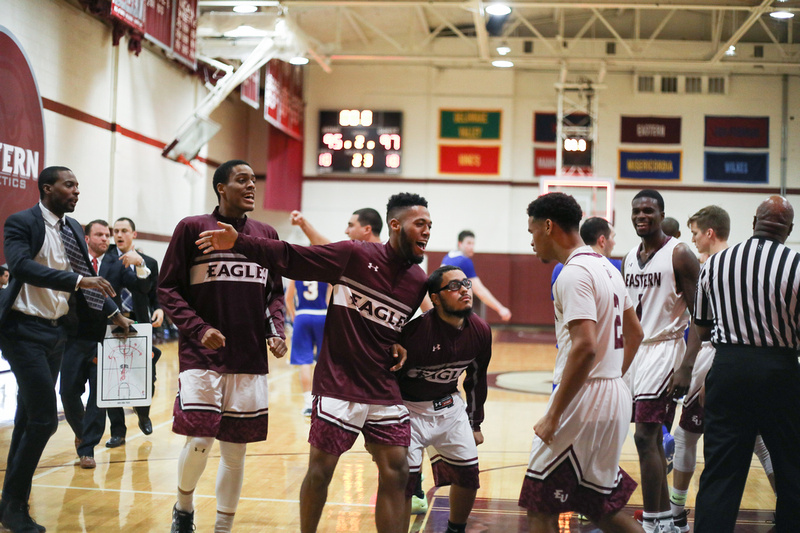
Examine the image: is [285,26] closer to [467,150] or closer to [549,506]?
[467,150]

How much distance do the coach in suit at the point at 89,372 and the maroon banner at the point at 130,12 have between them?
5028mm

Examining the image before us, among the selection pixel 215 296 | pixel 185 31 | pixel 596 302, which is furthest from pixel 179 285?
pixel 185 31

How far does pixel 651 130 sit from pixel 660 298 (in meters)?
16.1

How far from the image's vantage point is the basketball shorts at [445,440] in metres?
3.89

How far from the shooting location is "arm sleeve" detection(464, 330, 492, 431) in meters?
4.08

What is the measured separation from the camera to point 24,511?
13.6ft

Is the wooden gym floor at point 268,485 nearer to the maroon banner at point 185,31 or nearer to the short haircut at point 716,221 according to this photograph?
the short haircut at point 716,221

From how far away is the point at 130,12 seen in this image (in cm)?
1077

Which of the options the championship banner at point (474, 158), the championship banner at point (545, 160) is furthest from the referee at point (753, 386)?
the championship banner at point (545, 160)

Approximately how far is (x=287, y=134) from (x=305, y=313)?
38.6ft

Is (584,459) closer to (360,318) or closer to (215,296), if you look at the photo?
(360,318)

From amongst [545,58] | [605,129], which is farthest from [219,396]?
[605,129]

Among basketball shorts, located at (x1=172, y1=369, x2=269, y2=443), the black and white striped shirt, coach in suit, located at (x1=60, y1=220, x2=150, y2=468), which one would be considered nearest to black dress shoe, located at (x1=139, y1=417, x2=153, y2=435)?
coach in suit, located at (x1=60, y1=220, x2=150, y2=468)

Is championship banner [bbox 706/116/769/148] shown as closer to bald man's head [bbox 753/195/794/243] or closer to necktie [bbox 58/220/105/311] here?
bald man's head [bbox 753/195/794/243]
